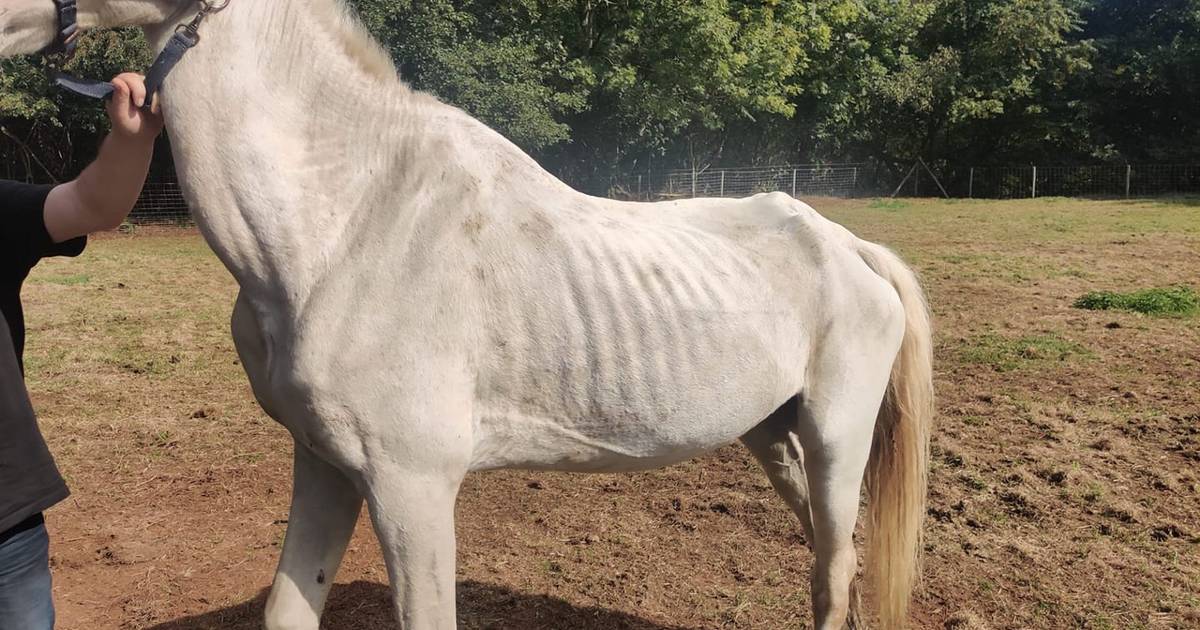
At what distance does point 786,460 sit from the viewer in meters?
2.99

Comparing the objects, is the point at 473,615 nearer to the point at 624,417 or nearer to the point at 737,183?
the point at 624,417

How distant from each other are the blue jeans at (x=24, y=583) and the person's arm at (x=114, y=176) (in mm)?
719

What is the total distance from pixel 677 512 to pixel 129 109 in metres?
3.31

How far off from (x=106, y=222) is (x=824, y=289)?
1989 millimetres

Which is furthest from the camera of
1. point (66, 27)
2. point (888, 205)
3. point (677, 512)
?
point (888, 205)

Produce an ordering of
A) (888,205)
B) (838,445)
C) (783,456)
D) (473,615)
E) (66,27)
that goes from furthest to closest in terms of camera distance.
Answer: (888,205) → (473,615) → (783,456) → (838,445) → (66,27)

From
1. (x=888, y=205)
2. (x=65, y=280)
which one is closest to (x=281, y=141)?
(x=65, y=280)

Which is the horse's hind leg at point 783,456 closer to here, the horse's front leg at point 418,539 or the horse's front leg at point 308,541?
the horse's front leg at point 418,539

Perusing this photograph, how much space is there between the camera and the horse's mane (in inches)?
77.5

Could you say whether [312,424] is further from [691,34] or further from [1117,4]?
[1117,4]

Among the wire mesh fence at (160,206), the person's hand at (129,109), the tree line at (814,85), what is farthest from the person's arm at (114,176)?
the wire mesh fence at (160,206)

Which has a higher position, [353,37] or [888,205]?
[353,37]

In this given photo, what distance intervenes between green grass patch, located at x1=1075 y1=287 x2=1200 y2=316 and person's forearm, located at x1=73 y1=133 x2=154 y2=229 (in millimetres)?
9262

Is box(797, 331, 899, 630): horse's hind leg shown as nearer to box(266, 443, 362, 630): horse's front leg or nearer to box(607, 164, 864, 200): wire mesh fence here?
box(266, 443, 362, 630): horse's front leg
